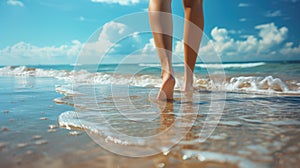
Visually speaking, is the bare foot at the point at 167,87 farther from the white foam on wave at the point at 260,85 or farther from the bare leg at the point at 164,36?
the white foam on wave at the point at 260,85

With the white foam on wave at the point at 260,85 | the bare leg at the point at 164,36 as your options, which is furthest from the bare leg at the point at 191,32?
the white foam on wave at the point at 260,85

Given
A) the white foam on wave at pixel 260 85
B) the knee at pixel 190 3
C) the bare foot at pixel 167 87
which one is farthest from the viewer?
the white foam on wave at pixel 260 85

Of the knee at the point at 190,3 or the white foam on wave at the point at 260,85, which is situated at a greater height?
the knee at the point at 190,3

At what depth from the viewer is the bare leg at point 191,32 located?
5.26ft

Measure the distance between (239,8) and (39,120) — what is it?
1583cm

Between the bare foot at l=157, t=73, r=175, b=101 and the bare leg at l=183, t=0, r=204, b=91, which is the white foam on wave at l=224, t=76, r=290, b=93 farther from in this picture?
the bare foot at l=157, t=73, r=175, b=101

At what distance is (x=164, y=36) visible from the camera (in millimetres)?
1330

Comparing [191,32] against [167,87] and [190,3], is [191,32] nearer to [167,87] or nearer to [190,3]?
[190,3]

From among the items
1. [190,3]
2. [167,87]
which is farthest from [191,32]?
[167,87]

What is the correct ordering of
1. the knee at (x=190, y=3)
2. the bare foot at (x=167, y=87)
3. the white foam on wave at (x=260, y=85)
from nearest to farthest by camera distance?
the bare foot at (x=167, y=87)
the knee at (x=190, y=3)
the white foam on wave at (x=260, y=85)

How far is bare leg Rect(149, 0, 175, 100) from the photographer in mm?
1326

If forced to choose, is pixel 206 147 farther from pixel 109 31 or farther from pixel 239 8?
pixel 239 8

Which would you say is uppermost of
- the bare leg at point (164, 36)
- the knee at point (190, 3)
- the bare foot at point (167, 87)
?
the knee at point (190, 3)

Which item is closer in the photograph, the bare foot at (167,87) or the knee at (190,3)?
the bare foot at (167,87)
